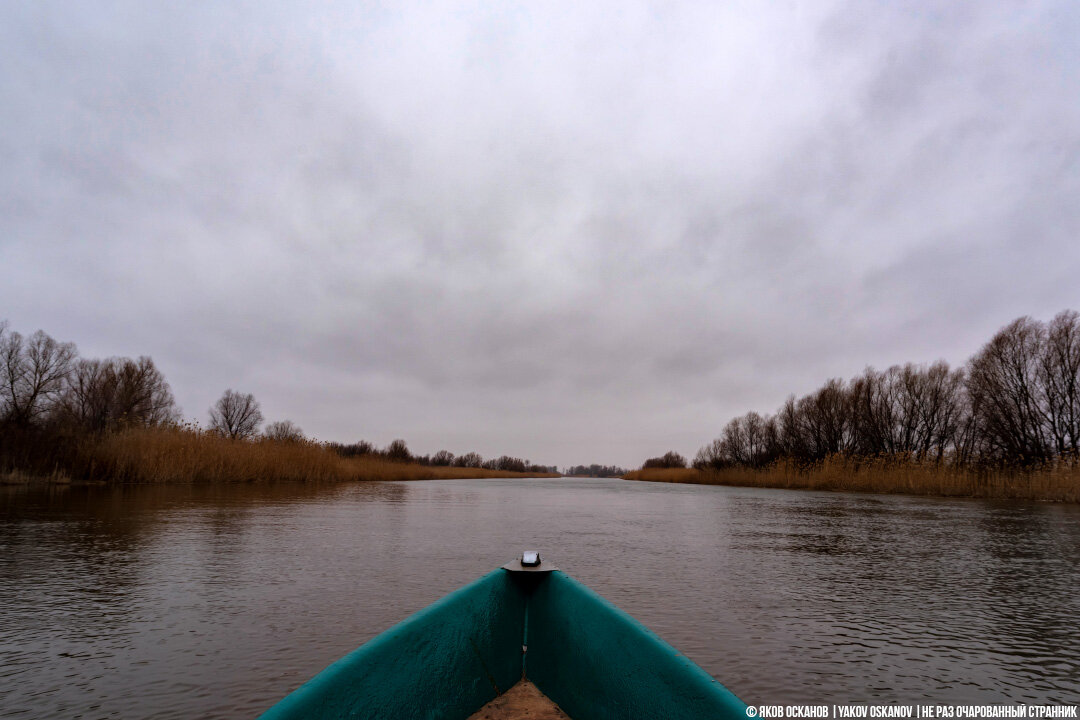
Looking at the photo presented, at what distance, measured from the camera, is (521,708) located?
1.88 meters

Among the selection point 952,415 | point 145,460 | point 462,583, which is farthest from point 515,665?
point 952,415

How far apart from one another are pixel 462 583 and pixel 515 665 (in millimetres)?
1789

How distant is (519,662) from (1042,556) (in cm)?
658

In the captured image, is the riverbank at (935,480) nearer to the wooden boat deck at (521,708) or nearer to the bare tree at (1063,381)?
the bare tree at (1063,381)

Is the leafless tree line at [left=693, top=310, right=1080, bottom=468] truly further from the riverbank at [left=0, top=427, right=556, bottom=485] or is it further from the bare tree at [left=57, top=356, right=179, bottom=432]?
the bare tree at [left=57, top=356, right=179, bottom=432]

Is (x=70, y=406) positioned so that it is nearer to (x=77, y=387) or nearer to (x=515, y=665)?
(x=77, y=387)

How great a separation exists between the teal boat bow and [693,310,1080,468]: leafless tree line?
2014 centimetres

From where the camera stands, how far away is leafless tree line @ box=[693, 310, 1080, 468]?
22.5 metres

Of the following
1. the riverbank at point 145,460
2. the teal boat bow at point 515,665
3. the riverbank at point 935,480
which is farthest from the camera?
the riverbank at point 935,480

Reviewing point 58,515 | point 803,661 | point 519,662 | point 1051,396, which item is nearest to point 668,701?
point 519,662

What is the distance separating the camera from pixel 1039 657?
2617mm

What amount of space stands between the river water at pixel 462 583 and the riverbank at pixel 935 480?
11046mm

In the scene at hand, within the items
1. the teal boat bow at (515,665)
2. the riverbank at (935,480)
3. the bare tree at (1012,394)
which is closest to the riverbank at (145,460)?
the teal boat bow at (515,665)

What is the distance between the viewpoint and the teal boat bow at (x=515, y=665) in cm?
133
